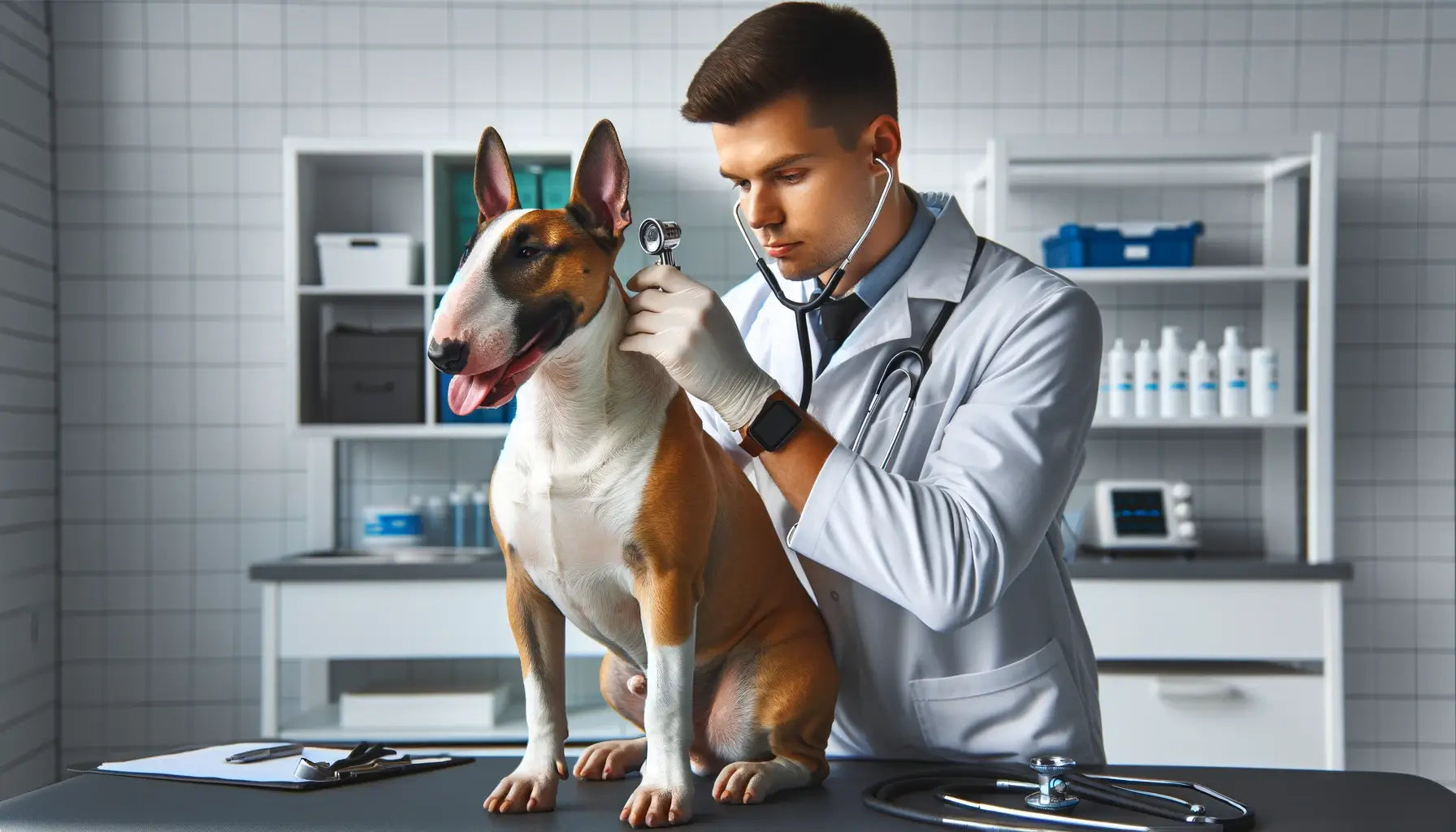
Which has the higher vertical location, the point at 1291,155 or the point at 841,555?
the point at 1291,155

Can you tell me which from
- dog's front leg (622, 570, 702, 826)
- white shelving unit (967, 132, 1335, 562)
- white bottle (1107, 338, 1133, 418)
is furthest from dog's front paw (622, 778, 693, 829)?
white bottle (1107, 338, 1133, 418)

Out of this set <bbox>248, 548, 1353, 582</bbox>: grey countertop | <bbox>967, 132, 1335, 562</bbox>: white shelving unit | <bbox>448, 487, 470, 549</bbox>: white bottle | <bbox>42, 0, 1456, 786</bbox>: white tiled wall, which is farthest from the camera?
<bbox>42, 0, 1456, 786</bbox>: white tiled wall

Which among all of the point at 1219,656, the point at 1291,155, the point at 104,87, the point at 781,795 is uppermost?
the point at 104,87

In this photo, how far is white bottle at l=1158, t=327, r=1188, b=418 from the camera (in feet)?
9.76

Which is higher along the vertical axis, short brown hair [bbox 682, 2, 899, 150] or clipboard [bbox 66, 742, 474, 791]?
short brown hair [bbox 682, 2, 899, 150]

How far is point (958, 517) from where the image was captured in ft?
3.33

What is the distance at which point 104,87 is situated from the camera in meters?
3.32

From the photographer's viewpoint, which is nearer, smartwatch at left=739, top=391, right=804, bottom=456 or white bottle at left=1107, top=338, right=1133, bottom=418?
smartwatch at left=739, top=391, right=804, bottom=456

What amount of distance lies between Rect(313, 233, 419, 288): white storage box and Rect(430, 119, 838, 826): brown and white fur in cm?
224

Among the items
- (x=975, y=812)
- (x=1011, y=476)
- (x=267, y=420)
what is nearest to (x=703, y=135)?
(x=267, y=420)

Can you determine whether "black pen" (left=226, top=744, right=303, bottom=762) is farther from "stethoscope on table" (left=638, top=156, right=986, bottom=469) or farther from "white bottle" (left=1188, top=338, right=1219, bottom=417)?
"white bottle" (left=1188, top=338, right=1219, bottom=417)

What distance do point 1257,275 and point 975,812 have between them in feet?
8.03

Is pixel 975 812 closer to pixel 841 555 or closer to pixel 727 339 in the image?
pixel 841 555

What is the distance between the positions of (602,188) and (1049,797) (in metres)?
0.56
